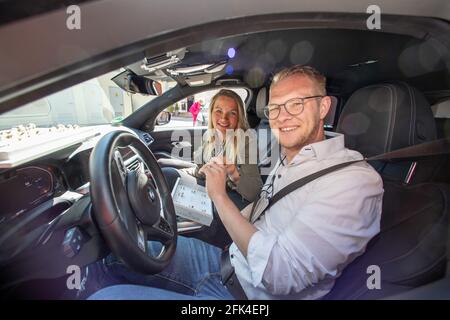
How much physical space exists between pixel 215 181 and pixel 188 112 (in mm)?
1669

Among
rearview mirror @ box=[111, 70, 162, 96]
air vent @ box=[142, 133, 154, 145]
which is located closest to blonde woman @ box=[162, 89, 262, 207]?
air vent @ box=[142, 133, 154, 145]

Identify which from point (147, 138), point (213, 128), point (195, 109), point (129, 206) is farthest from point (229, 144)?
point (129, 206)

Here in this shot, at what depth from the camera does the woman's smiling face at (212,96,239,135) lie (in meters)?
2.41

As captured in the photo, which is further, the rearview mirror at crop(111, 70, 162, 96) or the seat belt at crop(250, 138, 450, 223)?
the rearview mirror at crop(111, 70, 162, 96)

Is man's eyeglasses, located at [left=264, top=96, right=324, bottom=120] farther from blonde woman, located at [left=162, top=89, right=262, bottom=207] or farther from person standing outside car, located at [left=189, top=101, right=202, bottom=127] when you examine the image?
person standing outside car, located at [left=189, top=101, right=202, bottom=127]

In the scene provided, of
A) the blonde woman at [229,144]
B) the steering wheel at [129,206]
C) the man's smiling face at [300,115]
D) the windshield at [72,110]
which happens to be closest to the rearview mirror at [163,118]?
the windshield at [72,110]

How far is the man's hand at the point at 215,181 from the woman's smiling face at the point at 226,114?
122cm

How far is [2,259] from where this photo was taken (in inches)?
29.8

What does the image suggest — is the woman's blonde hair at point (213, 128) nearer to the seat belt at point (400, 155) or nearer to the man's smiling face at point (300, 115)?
the man's smiling face at point (300, 115)

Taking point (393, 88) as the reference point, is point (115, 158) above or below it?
below

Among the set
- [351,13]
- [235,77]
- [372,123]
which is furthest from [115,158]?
[235,77]

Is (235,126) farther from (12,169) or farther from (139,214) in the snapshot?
(12,169)

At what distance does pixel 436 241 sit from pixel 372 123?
568mm

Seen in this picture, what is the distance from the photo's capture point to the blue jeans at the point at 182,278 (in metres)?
1.01
